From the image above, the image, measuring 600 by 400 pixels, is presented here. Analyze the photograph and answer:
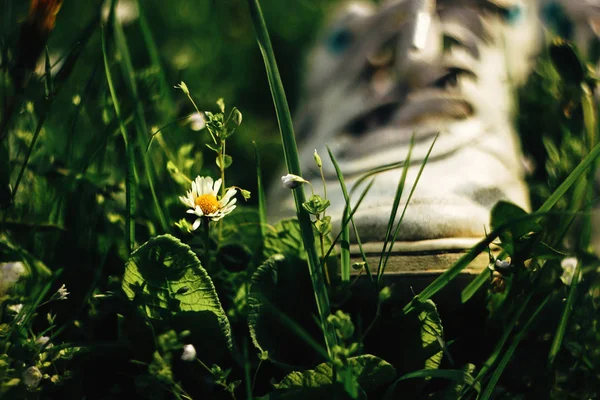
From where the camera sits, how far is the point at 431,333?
0.80 m

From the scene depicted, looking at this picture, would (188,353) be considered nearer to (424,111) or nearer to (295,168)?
(295,168)

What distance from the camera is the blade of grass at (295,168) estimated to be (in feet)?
2.49

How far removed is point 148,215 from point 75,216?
135mm

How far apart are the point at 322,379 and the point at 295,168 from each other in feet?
0.91

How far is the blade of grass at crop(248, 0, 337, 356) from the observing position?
76cm

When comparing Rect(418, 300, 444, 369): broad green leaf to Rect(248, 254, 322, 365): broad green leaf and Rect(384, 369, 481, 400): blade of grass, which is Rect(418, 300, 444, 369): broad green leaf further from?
Rect(248, 254, 322, 365): broad green leaf

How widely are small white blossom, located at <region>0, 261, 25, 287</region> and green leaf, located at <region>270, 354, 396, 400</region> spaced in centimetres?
43

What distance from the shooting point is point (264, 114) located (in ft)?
6.62

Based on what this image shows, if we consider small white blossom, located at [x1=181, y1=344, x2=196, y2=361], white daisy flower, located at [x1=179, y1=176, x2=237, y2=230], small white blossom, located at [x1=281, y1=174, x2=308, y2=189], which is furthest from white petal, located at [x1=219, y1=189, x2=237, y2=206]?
small white blossom, located at [x1=181, y1=344, x2=196, y2=361]

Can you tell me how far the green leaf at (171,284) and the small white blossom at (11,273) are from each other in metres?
0.20

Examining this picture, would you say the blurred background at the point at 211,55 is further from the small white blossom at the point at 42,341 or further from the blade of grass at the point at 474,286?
the blade of grass at the point at 474,286

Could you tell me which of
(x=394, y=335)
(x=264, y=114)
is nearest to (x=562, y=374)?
(x=394, y=335)

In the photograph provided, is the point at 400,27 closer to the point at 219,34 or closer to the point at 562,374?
the point at 219,34

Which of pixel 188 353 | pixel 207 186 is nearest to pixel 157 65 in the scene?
pixel 207 186
